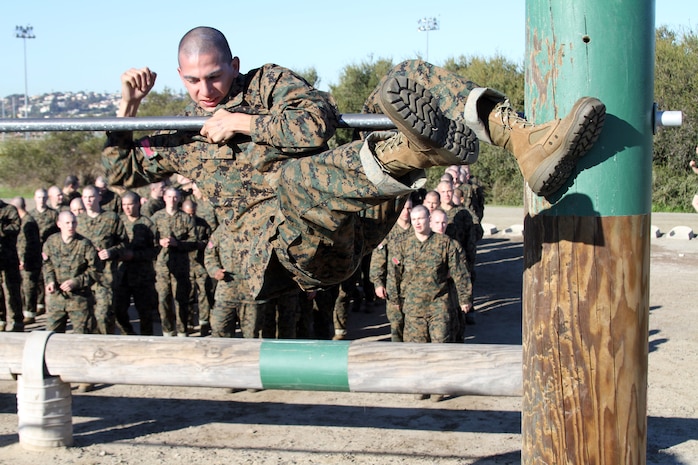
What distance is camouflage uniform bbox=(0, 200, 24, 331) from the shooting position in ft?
33.4

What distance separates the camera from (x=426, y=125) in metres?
2.56

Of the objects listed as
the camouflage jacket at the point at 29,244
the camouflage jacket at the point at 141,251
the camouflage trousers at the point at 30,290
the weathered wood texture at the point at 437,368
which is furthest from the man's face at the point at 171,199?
the weathered wood texture at the point at 437,368

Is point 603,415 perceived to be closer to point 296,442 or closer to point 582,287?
point 582,287

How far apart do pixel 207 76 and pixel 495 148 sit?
22.3 m

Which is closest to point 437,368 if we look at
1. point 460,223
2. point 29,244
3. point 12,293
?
point 460,223

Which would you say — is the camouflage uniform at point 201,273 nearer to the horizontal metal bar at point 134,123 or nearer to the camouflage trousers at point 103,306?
the camouflage trousers at point 103,306

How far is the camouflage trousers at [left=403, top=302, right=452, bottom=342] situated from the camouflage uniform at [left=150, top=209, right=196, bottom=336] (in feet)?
9.41

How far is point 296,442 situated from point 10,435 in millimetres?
2224

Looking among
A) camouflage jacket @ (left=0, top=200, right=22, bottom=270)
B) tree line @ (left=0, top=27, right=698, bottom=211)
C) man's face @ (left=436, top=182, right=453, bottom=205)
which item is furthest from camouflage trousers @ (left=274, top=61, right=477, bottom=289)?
tree line @ (left=0, top=27, right=698, bottom=211)

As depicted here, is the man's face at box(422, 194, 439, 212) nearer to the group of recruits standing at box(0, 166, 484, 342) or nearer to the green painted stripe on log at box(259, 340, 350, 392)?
the group of recruits standing at box(0, 166, 484, 342)

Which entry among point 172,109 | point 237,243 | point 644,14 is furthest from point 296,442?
point 172,109

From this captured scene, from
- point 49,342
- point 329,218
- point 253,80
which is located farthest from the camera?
point 49,342

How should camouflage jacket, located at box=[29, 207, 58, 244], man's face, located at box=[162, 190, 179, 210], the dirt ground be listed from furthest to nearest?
camouflage jacket, located at box=[29, 207, 58, 244] → man's face, located at box=[162, 190, 179, 210] → the dirt ground

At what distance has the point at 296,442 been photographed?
6.47 metres
